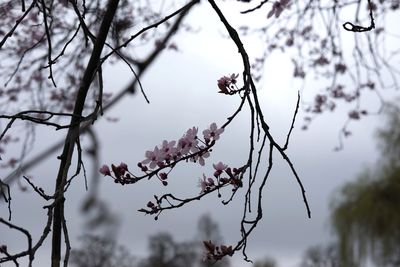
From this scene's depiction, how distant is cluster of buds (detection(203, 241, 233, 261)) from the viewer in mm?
2178

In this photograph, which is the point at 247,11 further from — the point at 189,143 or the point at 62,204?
the point at 62,204

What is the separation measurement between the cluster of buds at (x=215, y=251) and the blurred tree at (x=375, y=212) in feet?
33.7

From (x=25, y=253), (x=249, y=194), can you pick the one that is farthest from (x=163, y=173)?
(x=25, y=253)

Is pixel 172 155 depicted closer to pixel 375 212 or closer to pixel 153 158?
pixel 153 158

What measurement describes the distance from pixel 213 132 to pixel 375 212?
1130 cm

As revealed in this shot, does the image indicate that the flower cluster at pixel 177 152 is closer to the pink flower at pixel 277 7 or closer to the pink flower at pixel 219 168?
the pink flower at pixel 219 168

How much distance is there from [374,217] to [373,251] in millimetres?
750

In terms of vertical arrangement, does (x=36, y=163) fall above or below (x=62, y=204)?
above

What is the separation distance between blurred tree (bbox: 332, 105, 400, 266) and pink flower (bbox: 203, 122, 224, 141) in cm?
1033

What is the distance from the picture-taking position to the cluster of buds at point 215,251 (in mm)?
2178

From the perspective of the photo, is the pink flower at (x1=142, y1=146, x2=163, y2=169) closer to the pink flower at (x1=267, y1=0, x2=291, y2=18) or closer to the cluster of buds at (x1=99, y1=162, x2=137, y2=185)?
the cluster of buds at (x1=99, y1=162, x2=137, y2=185)

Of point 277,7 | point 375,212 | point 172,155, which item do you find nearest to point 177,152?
point 172,155

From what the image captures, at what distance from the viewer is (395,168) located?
43.4 ft

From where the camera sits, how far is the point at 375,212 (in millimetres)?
12648
